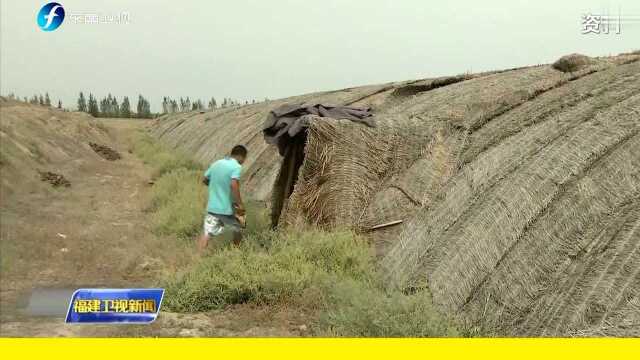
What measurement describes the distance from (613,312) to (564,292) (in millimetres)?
370

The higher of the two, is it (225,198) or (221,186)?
(221,186)

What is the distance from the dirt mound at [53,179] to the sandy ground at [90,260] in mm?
315

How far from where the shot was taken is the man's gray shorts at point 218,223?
655 cm

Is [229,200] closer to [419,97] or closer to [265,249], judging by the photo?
[265,249]

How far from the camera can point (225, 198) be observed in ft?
21.2

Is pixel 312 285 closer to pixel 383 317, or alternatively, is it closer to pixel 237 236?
pixel 383 317

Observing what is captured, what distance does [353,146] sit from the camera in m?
6.51

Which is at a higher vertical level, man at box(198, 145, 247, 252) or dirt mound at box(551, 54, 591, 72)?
dirt mound at box(551, 54, 591, 72)

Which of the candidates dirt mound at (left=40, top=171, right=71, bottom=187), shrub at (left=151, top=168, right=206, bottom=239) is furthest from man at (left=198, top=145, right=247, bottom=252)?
dirt mound at (left=40, top=171, right=71, bottom=187)

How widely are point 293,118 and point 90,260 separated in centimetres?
326

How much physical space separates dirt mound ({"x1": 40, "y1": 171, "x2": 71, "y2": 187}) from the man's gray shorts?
8041 millimetres

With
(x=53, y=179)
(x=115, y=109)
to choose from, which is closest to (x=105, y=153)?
(x=53, y=179)

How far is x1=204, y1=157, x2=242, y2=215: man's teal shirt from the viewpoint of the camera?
21.0 feet

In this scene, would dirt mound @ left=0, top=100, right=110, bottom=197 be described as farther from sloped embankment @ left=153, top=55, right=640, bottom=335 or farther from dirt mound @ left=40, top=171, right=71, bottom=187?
sloped embankment @ left=153, top=55, right=640, bottom=335
